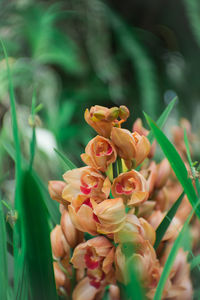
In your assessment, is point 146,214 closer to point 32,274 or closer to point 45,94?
point 32,274

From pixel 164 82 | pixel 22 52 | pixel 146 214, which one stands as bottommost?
pixel 164 82

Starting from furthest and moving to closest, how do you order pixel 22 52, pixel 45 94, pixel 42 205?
pixel 22 52 < pixel 45 94 < pixel 42 205

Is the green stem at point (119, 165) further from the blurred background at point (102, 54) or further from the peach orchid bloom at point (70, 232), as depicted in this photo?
the blurred background at point (102, 54)

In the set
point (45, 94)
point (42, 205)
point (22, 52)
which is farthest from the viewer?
point (22, 52)

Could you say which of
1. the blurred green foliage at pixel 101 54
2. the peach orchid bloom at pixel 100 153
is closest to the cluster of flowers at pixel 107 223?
the peach orchid bloom at pixel 100 153

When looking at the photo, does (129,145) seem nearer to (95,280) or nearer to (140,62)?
(95,280)

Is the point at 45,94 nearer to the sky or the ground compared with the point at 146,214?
nearer to the ground

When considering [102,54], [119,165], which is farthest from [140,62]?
[119,165]

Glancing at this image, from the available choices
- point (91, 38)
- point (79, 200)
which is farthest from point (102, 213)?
point (91, 38)

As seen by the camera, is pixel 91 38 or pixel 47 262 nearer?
pixel 47 262
